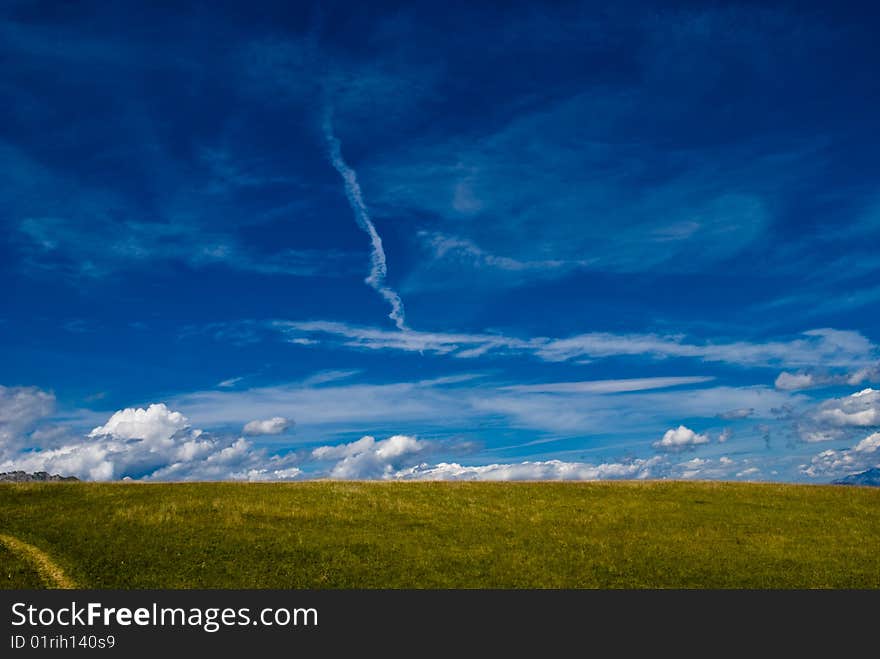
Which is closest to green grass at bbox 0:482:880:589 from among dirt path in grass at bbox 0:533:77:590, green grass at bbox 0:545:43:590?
green grass at bbox 0:545:43:590

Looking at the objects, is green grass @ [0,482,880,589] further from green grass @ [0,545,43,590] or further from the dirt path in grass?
the dirt path in grass

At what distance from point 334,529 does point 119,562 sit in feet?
41.4

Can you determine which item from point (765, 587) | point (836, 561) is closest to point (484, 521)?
point (765, 587)

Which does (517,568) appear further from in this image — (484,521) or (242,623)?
(242,623)

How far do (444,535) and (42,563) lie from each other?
21699 millimetres

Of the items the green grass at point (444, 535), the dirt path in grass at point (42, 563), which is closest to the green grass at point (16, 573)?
the green grass at point (444, 535)

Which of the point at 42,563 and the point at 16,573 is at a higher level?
the point at 42,563

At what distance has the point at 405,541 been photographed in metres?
41.0

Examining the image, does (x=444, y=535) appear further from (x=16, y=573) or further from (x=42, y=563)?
(x=16, y=573)

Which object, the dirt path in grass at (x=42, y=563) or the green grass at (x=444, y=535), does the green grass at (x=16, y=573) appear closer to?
the green grass at (x=444, y=535)

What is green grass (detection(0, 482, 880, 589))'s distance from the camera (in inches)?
1389

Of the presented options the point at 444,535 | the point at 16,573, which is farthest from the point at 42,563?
the point at 444,535

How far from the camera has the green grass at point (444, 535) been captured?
116 feet

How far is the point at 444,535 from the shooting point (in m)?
42.6
